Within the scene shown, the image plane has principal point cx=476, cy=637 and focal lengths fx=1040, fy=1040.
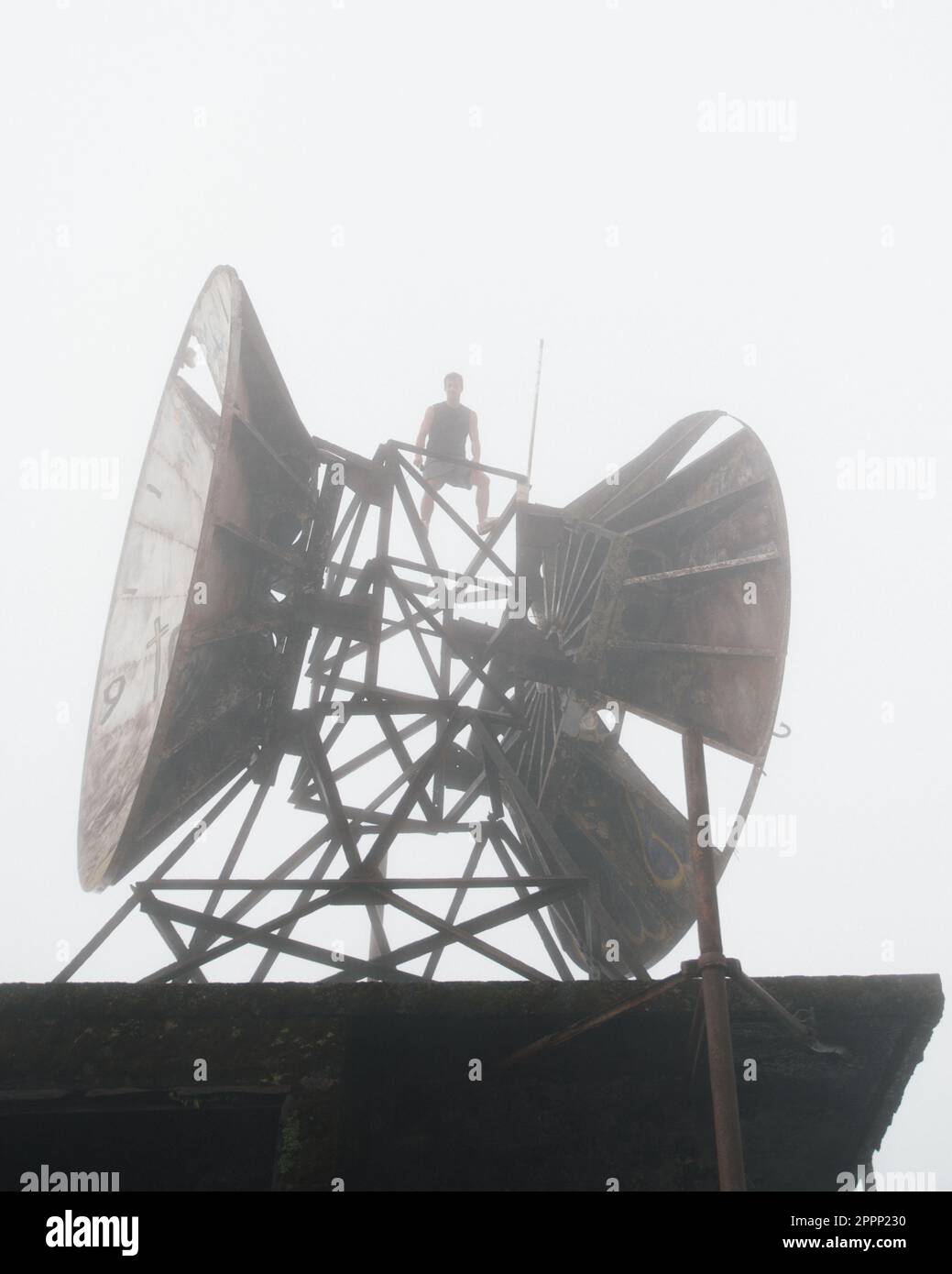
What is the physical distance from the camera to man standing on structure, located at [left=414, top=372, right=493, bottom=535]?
43.3 feet

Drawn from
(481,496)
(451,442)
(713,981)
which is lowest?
(713,981)

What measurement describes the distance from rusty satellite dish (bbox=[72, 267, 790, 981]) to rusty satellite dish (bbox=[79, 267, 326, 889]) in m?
0.03

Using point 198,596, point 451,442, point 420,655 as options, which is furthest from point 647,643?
point 451,442

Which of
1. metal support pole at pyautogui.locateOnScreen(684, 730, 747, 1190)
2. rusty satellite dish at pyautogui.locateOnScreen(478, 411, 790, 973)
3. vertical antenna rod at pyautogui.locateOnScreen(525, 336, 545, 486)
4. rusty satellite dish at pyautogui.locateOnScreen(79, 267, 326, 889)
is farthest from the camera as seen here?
vertical antenna rod at pyautogui.locateOnScreen(525, 336, 545, 486)

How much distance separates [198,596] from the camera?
708 centimetres

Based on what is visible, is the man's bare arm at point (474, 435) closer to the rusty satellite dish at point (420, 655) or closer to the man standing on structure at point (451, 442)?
the man standing on structure at point (451, 442)

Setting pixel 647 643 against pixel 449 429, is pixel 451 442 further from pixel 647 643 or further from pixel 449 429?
pixel 647 643

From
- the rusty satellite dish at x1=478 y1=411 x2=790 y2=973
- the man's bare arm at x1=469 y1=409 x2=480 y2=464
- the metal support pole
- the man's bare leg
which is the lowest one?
the metal support pole

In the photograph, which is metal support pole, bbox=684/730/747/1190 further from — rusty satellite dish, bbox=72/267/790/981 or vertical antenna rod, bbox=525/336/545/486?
vertical antenna rod, bbox=525/336/545/486

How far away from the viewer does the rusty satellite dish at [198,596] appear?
7.20 metres

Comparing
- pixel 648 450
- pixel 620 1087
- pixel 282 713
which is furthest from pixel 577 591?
pixel 620 1087

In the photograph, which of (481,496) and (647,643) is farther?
(481,496)

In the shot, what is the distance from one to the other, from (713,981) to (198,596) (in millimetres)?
4106

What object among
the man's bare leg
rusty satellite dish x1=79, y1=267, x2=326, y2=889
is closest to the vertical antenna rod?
the man's bare leg
